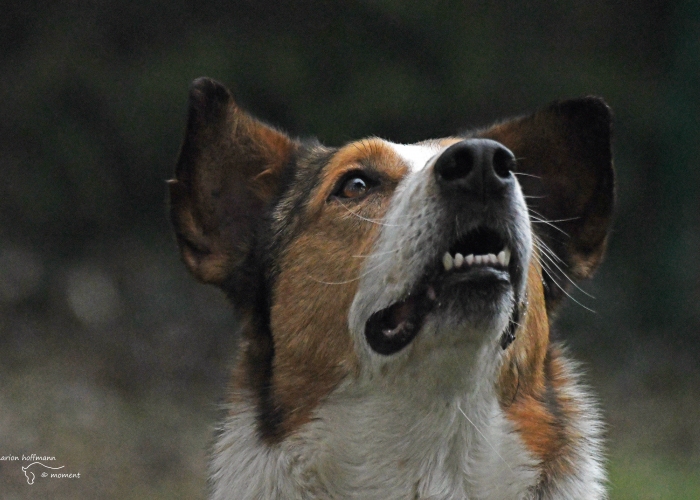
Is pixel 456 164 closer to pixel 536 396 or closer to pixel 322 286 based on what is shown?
pixel 322 286

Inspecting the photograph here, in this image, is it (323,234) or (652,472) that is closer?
(323,234)

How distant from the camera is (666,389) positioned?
9.32 meters

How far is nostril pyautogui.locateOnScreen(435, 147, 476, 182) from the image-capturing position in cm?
354

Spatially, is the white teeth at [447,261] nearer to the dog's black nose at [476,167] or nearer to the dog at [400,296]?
the dog at [400,296]

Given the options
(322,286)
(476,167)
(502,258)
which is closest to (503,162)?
(476,167)

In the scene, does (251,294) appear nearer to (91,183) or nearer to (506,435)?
(506,435)

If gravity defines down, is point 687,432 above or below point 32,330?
below

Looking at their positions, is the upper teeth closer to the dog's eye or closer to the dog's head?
the dog's head

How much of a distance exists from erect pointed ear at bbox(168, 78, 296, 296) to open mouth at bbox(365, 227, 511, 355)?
3.64ft

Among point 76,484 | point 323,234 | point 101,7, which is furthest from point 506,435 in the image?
point 101,7

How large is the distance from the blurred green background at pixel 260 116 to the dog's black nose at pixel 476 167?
5.64m

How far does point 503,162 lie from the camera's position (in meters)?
3.59

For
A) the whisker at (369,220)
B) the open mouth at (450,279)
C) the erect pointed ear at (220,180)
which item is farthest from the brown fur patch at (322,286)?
the erect pointed ear at (220,180)

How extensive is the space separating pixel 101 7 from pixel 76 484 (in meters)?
4.61
